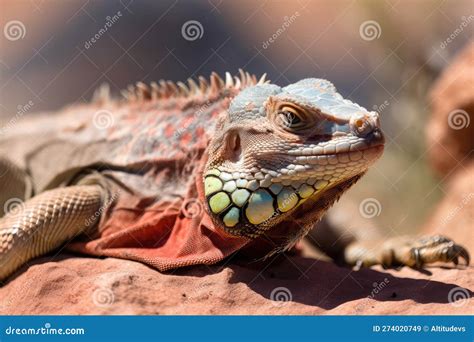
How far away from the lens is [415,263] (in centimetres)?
673

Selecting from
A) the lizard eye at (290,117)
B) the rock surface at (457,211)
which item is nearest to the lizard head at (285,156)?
the lizard eye at (290,117)

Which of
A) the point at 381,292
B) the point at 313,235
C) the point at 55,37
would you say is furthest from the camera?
the point at 55,37

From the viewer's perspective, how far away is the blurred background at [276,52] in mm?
12492

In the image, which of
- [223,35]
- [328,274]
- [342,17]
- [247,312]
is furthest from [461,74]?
[247,312]

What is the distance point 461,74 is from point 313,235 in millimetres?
5433

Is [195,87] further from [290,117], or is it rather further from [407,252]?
[407,252]

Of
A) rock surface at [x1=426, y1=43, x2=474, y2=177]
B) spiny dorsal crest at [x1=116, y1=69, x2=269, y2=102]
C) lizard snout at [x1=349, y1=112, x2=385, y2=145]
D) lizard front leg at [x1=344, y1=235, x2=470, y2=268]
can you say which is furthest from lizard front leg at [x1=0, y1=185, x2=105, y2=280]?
rock surface at [x1=426, y1=43, x2=474, y2=177]

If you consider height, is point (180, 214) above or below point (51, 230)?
above

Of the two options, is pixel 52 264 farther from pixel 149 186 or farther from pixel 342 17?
pixel 342 17

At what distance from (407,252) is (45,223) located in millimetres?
3746

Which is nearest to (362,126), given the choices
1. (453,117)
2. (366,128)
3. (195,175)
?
(366,128)

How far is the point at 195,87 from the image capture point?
22.6ft

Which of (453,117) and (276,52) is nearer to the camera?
(453,117)
